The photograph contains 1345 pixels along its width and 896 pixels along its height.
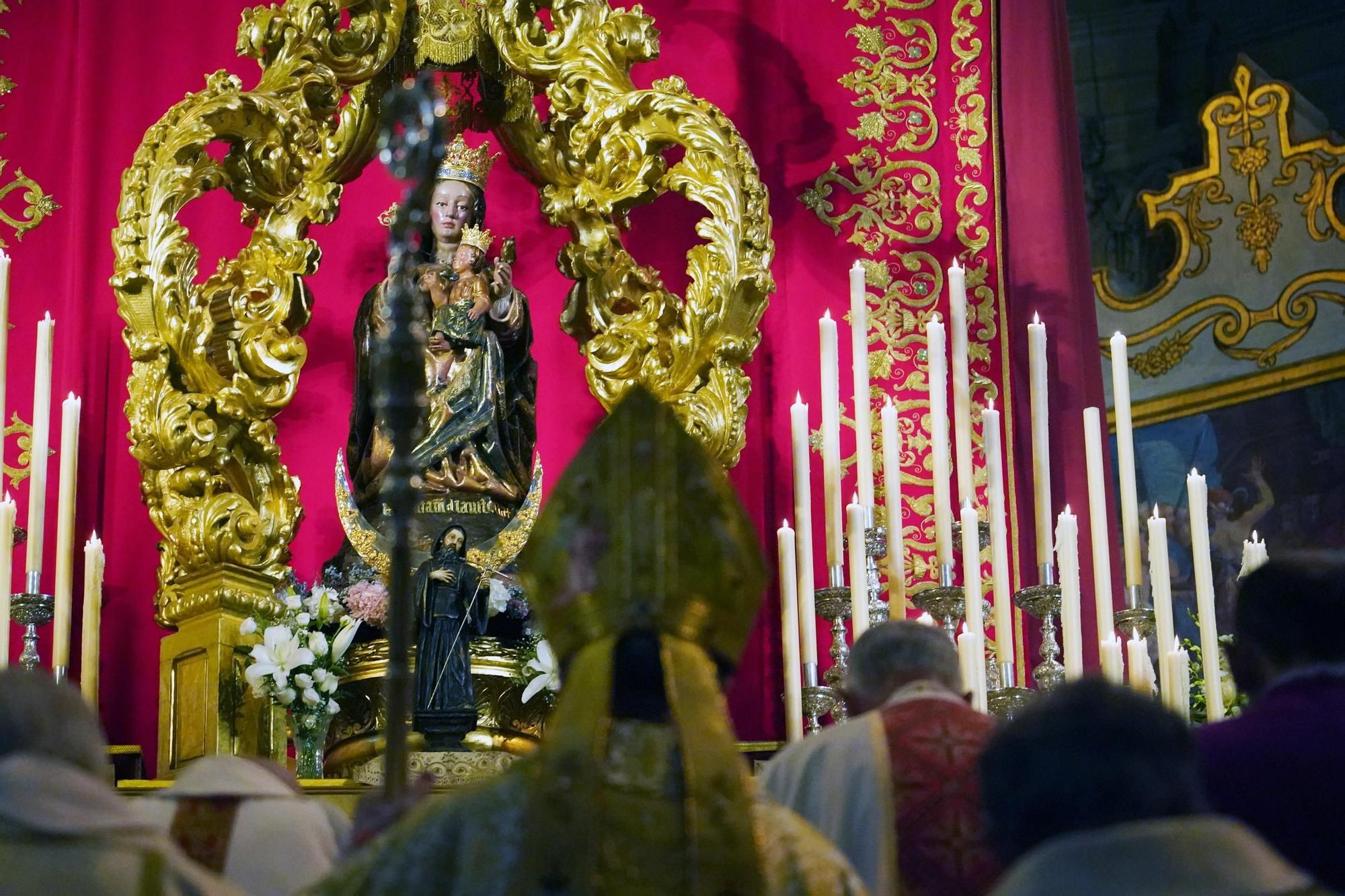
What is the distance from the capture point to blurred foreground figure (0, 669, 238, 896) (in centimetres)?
253

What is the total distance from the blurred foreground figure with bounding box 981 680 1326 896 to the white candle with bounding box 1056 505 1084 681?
2351 mm

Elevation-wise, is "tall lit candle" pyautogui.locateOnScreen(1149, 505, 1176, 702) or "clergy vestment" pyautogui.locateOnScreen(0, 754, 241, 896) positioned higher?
"tall lit candle" pyautogui.locateOnScreen(1149, 505, 1176, 702)

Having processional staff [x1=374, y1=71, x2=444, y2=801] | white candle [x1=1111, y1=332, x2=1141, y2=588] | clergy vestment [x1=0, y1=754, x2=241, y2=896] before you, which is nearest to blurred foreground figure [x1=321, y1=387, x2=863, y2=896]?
processional staff [x1=374, y1=71, x2=444, y2=801]

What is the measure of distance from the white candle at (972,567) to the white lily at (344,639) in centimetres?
165

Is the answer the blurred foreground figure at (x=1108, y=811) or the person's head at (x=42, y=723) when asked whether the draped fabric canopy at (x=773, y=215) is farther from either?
the blurred foreground figure at (x=1108, y=811)

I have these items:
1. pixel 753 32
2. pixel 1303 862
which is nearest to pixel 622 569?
pixel 1303 862

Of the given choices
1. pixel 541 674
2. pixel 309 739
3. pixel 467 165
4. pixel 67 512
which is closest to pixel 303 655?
pixel 309 739

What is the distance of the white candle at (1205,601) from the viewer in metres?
4.61

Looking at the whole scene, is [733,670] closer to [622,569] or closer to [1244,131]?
[622,569]

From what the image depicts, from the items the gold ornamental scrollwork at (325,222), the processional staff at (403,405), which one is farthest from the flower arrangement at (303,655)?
the processional staff at (403,405)

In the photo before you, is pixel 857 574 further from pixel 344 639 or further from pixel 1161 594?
pixel 344 639

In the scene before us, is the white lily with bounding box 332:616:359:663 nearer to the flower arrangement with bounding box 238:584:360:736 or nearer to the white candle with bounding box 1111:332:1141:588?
the flower arrangement with bounding box 238:584:360:736

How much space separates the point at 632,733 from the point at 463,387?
3372 millimetres

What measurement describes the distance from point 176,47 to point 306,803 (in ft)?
13.3
